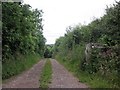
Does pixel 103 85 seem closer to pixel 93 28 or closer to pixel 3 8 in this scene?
pixel 3 8

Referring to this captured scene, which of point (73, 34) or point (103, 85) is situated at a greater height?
point (73, 34)

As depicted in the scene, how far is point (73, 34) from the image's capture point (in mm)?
47500

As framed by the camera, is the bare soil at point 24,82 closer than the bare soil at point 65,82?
No

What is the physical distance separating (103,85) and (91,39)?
1850cm

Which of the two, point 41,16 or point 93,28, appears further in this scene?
point 41,16

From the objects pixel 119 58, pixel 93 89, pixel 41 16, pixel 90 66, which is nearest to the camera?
pixel 93 89

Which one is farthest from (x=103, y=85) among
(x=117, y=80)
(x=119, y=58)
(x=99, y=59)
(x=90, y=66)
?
(x=90, y=66)

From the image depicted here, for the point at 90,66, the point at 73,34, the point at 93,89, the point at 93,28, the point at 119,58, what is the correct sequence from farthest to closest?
the point at 73,34
the point at 93,28
the point at 90,66
the point at 119,58
the point at 93,89

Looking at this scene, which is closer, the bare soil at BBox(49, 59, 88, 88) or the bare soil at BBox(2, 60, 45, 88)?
the bare soil at BBox(49, 59, 88, 88)

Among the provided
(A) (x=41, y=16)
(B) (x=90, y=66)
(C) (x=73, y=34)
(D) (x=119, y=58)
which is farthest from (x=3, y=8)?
(A) (x=41, y=16)

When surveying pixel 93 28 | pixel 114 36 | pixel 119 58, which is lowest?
pixel 119 58

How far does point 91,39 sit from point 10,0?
13572 mm

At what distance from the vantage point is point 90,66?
22.5 m

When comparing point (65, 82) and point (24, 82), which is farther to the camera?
point (24, 82)
